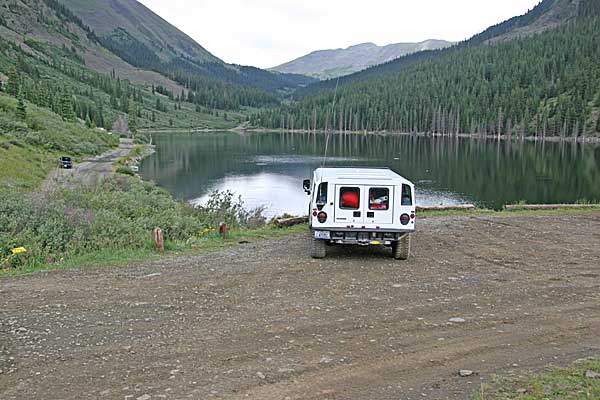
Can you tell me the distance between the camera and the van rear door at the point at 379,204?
1366 centimetres

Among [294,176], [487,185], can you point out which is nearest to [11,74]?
[294,176]

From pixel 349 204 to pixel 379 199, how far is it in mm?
782

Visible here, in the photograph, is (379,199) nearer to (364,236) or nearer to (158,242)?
(364,236)

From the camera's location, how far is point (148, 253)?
14.4 metres

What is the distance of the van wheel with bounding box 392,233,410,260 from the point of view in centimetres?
1395

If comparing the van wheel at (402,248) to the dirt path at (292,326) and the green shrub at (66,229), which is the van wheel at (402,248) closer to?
the dirt path at (292,326)

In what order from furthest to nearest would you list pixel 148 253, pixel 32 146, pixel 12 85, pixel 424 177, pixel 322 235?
pixel 12 85 → pixel 424 177 → pixel 32 146 → pixel 148 253 → pixel 322 235

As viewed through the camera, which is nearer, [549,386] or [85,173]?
[549,386]

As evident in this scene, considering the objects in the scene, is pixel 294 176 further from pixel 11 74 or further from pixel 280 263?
pixel 11 74

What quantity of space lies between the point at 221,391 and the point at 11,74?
322 feet

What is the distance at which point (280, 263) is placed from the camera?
1351 cm

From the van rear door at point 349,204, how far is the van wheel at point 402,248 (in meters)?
1.19

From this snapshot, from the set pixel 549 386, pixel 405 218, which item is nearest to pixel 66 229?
pixel 405 218

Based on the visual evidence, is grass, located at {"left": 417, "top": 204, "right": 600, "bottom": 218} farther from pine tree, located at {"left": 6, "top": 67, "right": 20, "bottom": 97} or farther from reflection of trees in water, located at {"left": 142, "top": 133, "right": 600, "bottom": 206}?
pine tree, located at {"left": 6, "top": 67, "right": 20, "bottom": 97}
